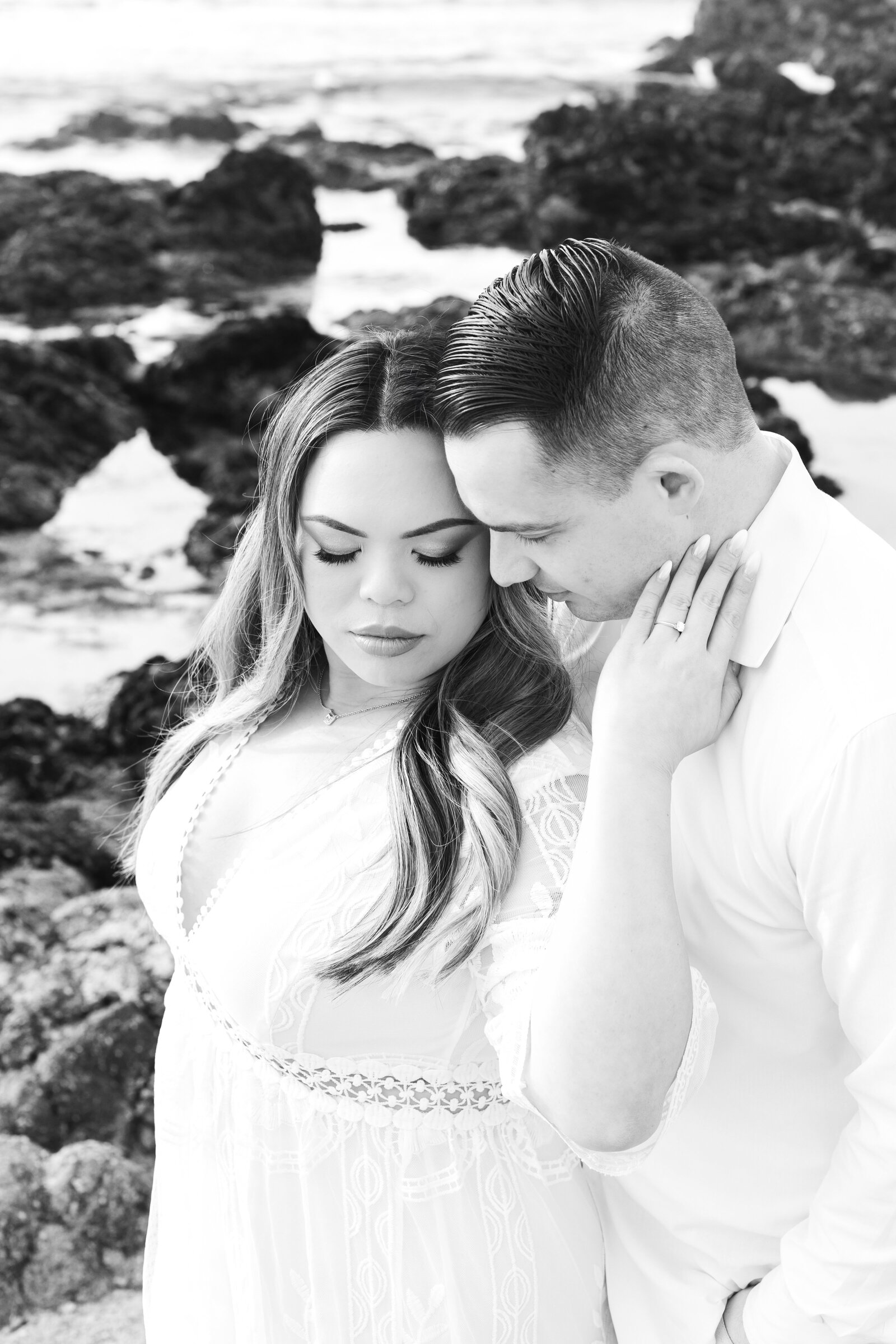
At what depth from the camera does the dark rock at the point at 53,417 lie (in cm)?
271

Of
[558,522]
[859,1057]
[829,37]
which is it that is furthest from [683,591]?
[829,37]

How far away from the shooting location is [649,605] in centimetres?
115

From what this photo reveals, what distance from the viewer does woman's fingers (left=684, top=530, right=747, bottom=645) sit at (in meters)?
1.12

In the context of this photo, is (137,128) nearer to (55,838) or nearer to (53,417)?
(53,417)

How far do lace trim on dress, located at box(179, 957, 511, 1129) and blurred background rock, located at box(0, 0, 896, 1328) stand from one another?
141 cm

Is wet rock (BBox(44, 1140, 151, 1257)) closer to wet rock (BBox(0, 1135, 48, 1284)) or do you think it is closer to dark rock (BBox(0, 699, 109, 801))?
wet rock (BBox(0, 1135, 48, 1284))

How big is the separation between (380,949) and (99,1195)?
1.56m

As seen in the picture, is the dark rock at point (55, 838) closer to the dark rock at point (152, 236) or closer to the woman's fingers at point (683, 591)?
the dark rock at point (152, 236)

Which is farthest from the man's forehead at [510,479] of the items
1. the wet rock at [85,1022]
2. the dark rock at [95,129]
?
the dark rock at [95,129]

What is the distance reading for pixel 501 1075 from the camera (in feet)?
3.64

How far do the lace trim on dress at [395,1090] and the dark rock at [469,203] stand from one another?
2.01 metres

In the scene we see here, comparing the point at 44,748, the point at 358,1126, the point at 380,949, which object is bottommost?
the point at 44,748

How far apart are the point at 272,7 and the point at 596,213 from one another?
2.77 feet

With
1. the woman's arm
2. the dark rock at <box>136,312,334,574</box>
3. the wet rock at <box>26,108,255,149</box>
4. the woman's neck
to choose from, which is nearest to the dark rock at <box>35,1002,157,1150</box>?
the dark rock at <box>136,312,334,574</box>
